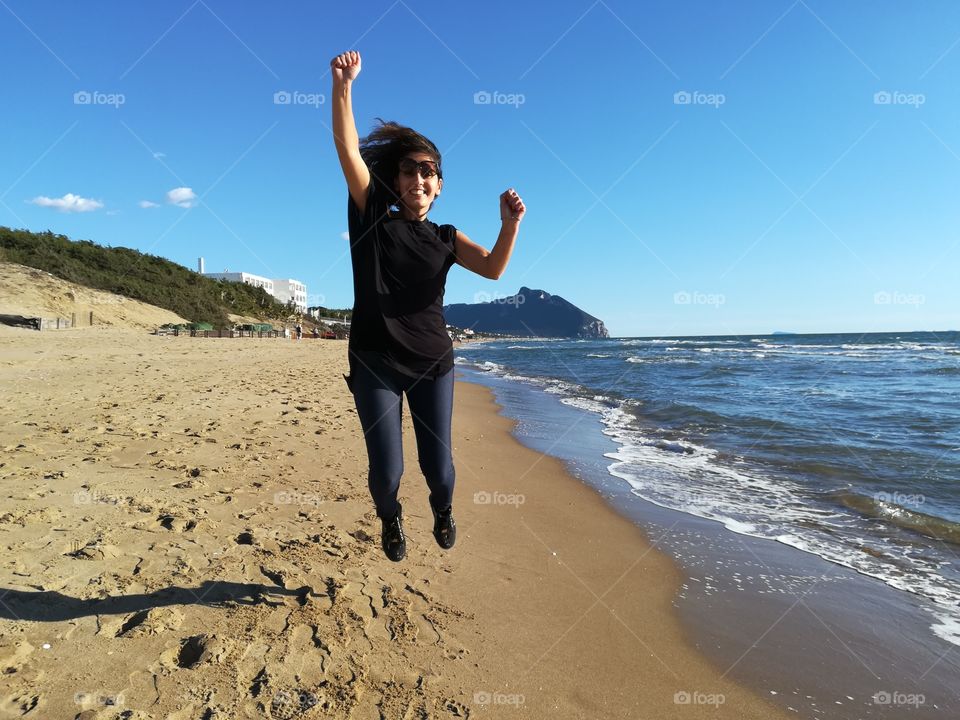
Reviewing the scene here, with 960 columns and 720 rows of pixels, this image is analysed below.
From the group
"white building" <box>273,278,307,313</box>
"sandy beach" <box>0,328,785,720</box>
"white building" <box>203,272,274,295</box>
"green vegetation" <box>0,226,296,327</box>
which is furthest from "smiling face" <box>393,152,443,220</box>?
"white building" <box>273,278,307,313</box>

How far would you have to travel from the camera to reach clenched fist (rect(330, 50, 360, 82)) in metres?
2.24

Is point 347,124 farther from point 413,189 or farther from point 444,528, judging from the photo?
point 444,528

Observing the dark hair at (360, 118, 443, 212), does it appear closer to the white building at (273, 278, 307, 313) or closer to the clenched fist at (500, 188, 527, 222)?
the clenched fist at (500, 188, 527, 222)

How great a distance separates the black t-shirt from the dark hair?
6.6 inches

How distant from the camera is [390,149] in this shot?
266 cm

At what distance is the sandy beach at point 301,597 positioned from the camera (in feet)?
6.89

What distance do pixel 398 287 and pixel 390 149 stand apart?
0.68 meters

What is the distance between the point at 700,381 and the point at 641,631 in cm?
1713

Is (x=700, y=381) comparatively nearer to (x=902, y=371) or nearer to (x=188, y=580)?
(x=902, y=371)

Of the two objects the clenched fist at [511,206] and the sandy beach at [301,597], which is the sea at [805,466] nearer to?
the sandy beach at [301,597]

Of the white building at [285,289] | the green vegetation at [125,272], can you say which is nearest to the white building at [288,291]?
the white building at [285,289]

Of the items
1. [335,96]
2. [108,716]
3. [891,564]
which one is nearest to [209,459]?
[108,716]

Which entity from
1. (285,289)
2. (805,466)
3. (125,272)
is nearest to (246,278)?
(285,289)

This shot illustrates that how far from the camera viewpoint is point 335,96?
2254 mm
